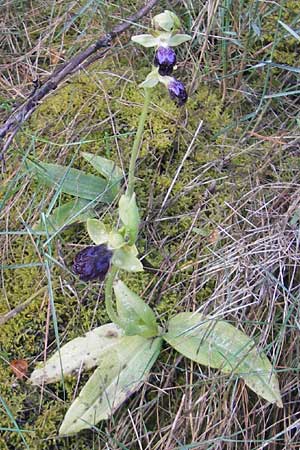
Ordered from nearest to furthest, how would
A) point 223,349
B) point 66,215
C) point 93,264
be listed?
point 93,264 < point 223,349 < point 66,215

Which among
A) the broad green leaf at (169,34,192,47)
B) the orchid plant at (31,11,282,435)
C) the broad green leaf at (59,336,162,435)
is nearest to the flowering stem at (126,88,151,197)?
the orchid plant at (31,11,282,435)

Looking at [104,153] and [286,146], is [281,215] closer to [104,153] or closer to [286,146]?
[286,146]

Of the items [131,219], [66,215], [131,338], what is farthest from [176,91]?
[131,338]

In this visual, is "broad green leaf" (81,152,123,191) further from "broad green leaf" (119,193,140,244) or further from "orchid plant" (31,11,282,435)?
"broad green leaf" (119,193,140,244)

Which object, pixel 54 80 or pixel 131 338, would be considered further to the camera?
pixel 54 80

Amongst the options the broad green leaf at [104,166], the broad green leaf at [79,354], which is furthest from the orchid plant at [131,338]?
the broad green leaf at [104,166]

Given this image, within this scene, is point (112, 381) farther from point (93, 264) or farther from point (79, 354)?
point (93, 264)
